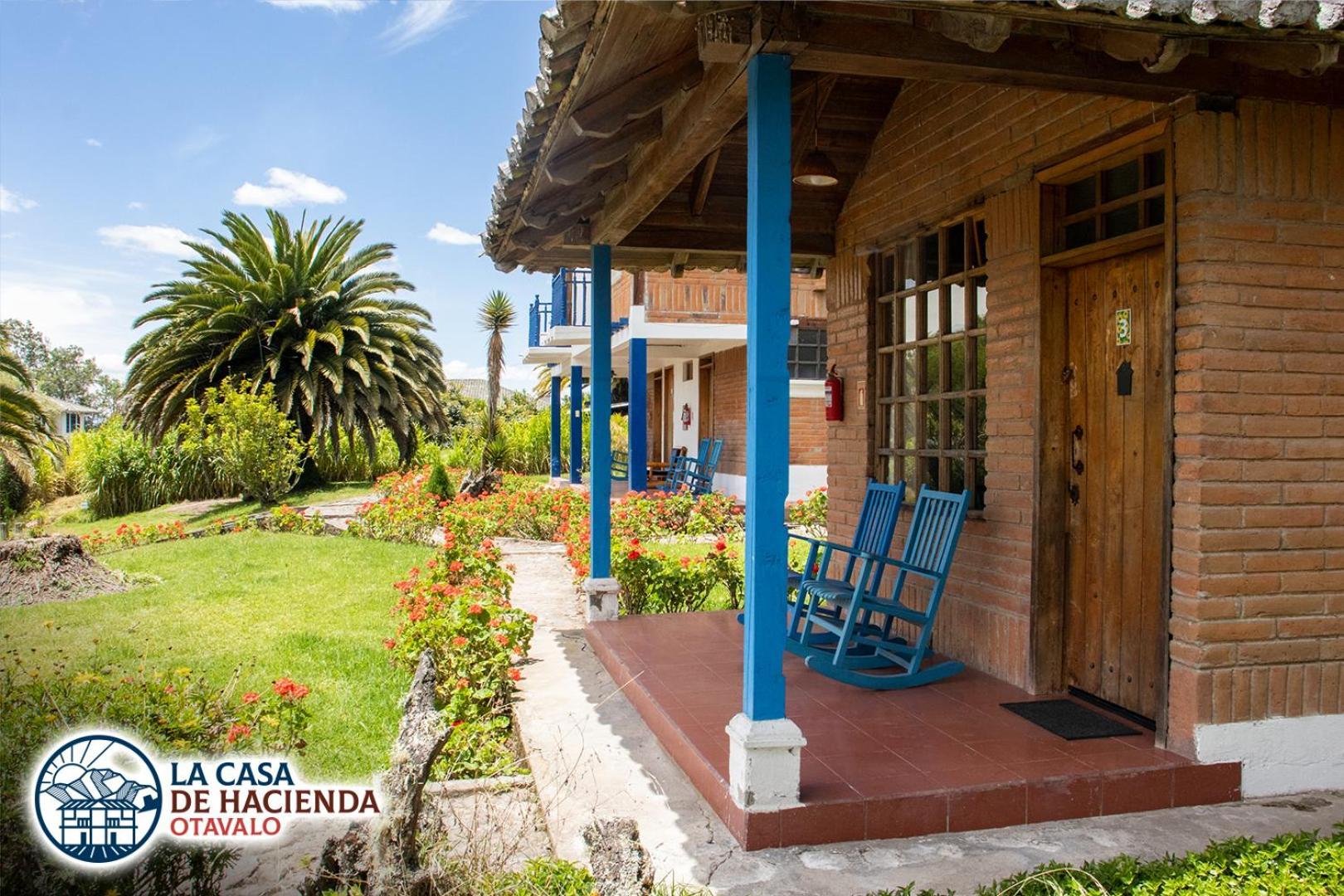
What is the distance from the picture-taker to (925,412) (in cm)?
582

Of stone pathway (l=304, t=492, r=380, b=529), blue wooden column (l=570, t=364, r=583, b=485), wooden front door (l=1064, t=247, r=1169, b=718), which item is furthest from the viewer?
blue wooden column (l=570, t=364, r=583, b=485)

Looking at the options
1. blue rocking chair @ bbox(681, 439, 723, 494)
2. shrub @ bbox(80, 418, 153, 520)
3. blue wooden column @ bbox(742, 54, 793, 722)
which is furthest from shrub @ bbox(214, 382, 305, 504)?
blue wooden column @ bbox(742, 54, 793, 722)

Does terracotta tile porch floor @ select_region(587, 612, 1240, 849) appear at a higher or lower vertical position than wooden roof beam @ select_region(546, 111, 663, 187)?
lower

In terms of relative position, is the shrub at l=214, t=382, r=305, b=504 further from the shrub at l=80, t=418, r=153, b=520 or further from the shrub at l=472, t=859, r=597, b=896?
the shrub at l=472, t=859, r=597, b=896

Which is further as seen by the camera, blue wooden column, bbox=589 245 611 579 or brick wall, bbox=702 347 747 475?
brick wall, bbox=702 347 747 475

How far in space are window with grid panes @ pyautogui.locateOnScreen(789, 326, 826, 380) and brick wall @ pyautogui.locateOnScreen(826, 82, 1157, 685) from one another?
12613 millimetres

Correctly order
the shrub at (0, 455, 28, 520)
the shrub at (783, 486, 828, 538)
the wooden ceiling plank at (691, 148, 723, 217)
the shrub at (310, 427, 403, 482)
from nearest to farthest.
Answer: the wooden ceiling plank at (691, 148, 723, 217) → the shrub at (783, 486, 828, 538) → the shrub at (0, 455, 28, 520) → the shrub at (310, 427, 403, 482)

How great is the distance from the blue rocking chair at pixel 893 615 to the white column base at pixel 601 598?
1.81m

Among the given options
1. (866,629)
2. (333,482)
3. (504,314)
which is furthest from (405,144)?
(866,629)

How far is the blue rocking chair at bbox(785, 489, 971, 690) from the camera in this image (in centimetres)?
479

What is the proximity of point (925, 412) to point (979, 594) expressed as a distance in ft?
4.09

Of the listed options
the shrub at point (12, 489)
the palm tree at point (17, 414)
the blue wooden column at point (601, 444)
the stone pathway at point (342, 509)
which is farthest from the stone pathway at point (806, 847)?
the shrub at point (12, 489)

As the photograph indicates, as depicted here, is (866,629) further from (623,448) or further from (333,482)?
(623,448)

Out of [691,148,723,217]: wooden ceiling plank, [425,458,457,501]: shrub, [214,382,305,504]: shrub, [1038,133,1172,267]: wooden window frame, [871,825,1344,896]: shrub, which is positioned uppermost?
[691,148,723,217]: wooden ceiling plank
